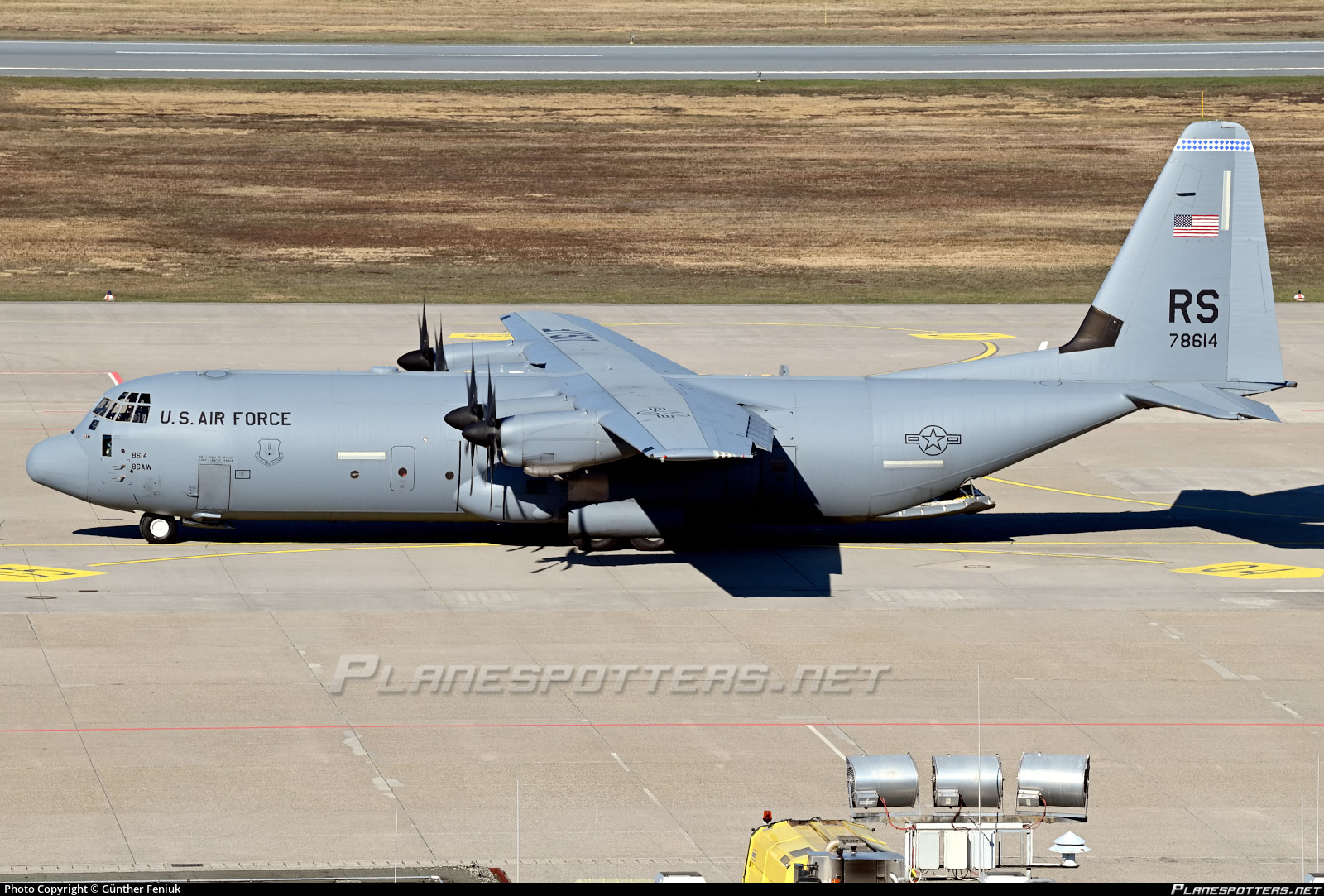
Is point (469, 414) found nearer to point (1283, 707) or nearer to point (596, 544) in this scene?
point (596, 544)

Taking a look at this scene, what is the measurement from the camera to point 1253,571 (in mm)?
36156

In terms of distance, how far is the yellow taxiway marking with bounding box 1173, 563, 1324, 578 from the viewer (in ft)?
117

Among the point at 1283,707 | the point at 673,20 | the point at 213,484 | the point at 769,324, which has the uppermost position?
the point at 673,20

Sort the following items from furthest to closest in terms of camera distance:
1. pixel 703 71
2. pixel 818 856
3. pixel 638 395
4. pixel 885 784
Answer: pixel 703 71 < pixel 638 395 < pixel 885 784 < pixel 818 856

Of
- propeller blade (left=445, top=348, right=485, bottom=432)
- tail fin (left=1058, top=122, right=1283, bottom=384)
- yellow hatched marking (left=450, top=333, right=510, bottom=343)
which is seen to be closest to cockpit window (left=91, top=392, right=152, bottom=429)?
propeller blade (left=445, top=348, right=485, bottom=432)

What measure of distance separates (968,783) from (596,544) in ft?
62.7

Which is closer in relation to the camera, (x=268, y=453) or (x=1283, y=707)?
(x=1283, y=707)

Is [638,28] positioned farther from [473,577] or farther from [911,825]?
[911,825]

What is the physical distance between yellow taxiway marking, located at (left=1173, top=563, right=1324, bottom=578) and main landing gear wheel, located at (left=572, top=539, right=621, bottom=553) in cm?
1187

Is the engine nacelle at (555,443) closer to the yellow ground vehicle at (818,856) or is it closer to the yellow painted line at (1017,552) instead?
the yellow painted line at (1017,552)

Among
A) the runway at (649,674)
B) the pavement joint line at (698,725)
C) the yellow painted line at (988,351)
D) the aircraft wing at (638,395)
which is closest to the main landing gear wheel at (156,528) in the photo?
the runway at (649,674)

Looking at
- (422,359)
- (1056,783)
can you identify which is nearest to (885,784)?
(1056,783)

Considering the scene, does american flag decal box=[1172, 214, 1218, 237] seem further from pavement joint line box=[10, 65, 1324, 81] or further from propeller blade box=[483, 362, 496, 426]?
pavement joint line box=[10, 65, 1324, 81]

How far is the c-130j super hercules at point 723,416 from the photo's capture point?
35375 millimetres
